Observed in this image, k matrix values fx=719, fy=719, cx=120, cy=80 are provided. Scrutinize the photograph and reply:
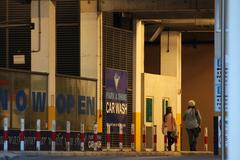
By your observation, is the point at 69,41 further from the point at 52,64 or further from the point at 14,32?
the point at 52,64

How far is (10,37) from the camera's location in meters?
26.3

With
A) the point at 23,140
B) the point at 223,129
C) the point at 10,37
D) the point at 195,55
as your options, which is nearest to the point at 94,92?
the point at 10,37

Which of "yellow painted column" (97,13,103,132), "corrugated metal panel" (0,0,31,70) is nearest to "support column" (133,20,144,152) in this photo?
"yellow painted column" (97,13,103,132)

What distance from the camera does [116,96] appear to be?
90.3 ft

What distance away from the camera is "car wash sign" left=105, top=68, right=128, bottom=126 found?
87.6 ft

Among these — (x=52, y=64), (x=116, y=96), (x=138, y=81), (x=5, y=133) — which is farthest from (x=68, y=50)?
(x=5, y=133)

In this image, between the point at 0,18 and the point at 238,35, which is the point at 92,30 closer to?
the point at 0,18

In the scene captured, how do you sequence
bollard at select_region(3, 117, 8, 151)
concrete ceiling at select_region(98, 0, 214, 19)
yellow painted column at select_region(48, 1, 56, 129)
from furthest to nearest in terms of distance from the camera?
concrete ceiling at select_region(98, 0, 214, 19) < yellow painted column at select_region(48, 1, 56, 129) < bollard at select_region(3, 117, 8, 151)

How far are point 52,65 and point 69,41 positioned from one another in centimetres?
240

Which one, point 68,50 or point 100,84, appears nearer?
point 68,50

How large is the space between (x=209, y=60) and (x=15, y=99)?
698 inches

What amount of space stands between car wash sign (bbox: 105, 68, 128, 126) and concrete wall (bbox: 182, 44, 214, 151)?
9227 millimetres

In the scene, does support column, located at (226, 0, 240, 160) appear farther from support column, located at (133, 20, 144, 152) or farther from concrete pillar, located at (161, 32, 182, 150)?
A: concrete pillar, located at (161, 32, 182, 150)

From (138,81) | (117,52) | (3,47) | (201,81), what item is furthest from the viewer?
(201,81)
